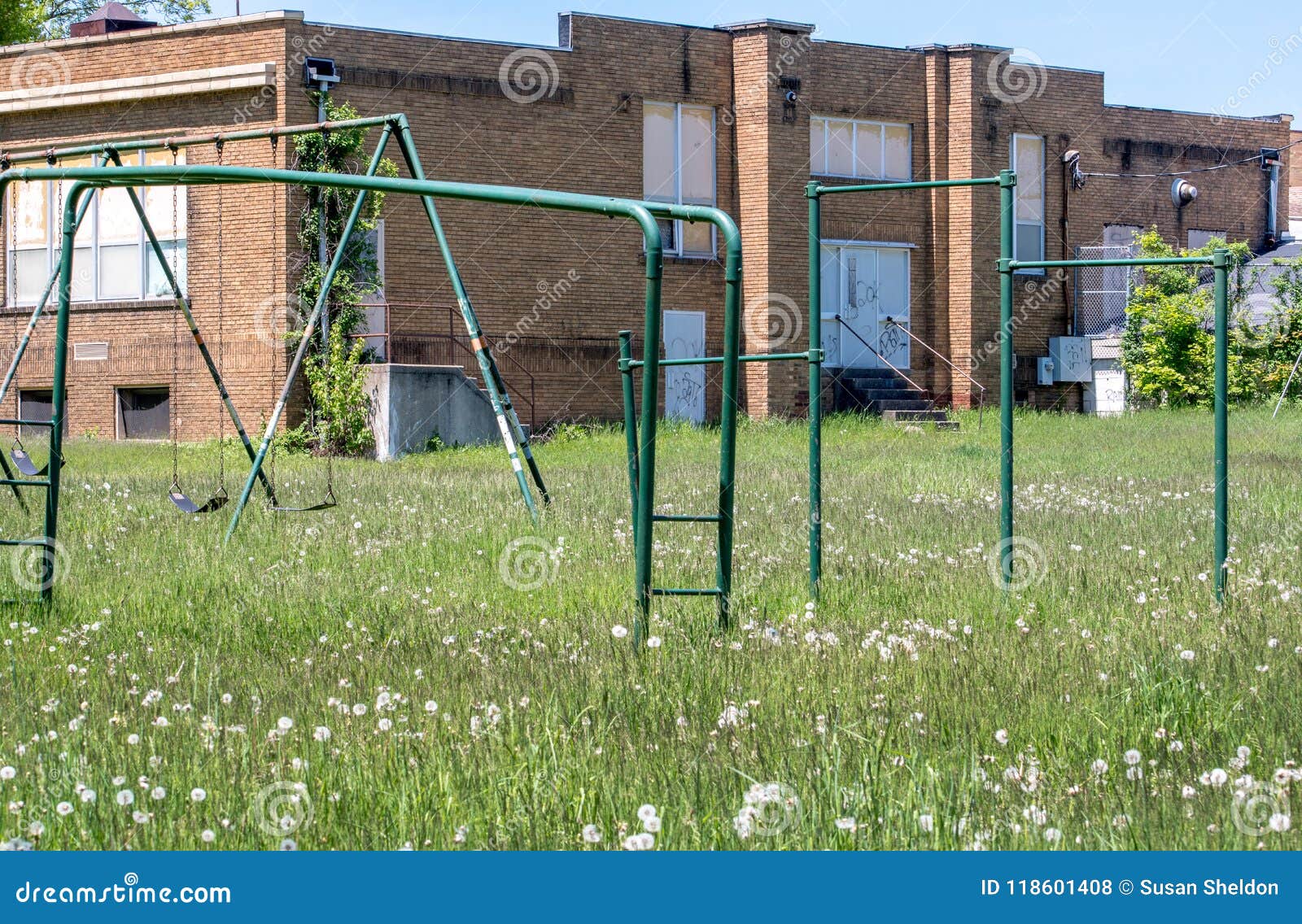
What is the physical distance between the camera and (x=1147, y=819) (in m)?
4.08

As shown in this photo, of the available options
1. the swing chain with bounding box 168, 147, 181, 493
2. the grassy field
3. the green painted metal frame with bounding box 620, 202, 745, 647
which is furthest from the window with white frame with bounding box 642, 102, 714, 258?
the green painted metal frame with bounding box 620, 202, 745, 647

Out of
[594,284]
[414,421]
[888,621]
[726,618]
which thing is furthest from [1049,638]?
[594,284]

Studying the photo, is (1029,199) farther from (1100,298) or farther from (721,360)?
(721,360)

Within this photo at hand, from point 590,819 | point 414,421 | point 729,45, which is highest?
point 729,45

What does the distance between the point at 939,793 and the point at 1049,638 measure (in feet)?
8.96

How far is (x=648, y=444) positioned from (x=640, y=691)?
128 centimetres

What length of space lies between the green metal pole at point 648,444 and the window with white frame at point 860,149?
23926 millimetres

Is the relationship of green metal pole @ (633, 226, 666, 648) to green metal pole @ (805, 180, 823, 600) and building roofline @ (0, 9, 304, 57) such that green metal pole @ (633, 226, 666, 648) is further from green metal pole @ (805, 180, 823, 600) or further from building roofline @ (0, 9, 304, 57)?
building roofline @ (0, 9, 304, 57)

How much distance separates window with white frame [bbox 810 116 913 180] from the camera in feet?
98.9

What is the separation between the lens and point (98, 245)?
26094 millimetres

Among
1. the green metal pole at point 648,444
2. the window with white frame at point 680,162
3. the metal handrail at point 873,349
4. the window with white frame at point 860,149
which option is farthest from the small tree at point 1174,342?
the green metal pole at point 648,444

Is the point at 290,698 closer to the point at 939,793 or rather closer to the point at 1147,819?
the point at 939,793

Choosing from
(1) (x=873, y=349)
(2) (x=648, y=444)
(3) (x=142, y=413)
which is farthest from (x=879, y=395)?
(2) (x=648, y=444)

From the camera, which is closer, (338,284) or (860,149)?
(338,284)
